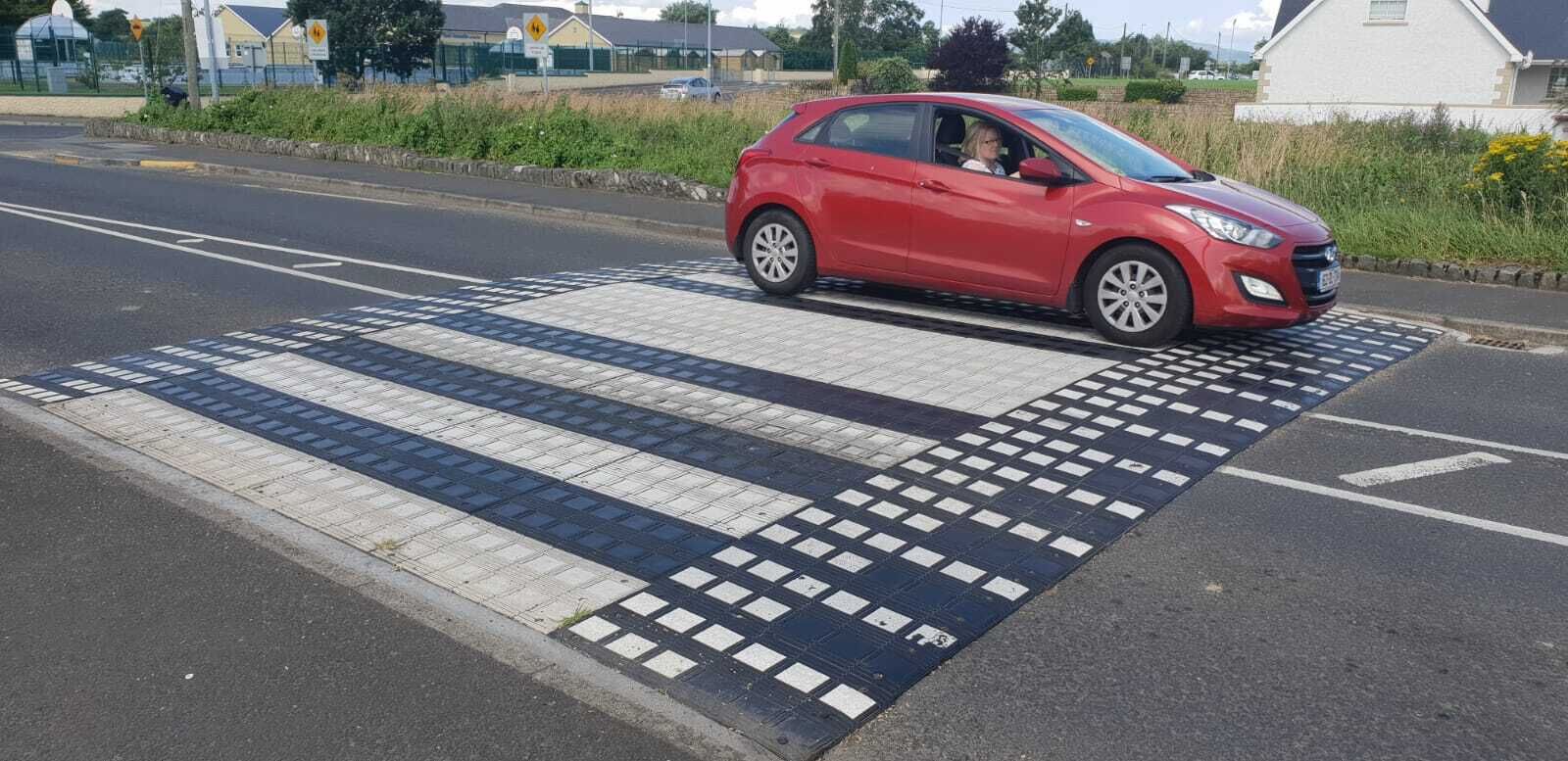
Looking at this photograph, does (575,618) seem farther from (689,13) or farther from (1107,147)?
(689,13)

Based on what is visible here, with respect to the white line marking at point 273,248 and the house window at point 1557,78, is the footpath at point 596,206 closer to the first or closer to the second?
the white line marking at point 273,248

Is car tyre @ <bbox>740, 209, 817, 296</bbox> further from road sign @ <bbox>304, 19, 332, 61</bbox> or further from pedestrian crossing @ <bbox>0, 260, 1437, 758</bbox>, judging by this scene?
road sign @ <bbox>304, 19, 332, 61</bbox>

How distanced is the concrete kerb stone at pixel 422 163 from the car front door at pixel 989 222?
26.8ft

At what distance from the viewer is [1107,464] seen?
18.6ft

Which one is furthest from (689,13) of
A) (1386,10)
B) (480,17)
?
(1386,10)

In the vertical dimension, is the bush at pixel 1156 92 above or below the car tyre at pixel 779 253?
above

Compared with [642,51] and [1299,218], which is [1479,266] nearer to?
[1299,218]

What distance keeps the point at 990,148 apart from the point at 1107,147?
0.85 meters

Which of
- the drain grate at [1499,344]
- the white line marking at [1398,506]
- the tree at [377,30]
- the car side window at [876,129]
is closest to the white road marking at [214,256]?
the car side window at [876,129]

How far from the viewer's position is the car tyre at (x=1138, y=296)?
304 inches

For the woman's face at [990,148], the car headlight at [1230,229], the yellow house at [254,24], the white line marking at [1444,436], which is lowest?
the white line marking at [1444,436]

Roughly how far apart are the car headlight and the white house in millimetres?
37444

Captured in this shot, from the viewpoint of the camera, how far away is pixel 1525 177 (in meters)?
11.9

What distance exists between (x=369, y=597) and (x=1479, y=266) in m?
10.3
